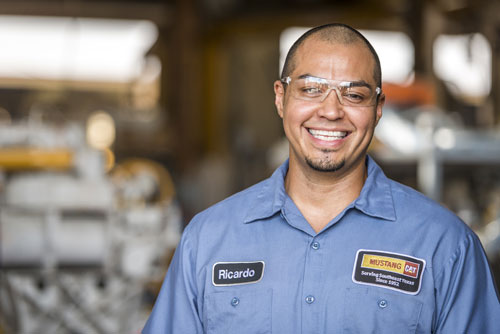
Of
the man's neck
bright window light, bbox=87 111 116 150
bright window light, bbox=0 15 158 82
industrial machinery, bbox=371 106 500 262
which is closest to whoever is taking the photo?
the man's neck

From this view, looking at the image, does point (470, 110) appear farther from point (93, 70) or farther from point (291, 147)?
point (93, 70)

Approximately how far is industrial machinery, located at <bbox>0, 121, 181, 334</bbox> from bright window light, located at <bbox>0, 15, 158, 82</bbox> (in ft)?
32.6

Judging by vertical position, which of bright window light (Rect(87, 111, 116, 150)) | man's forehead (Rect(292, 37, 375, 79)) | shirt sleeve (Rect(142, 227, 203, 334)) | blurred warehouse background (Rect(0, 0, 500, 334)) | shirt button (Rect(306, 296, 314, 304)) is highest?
man's forehead (Rect(292, 37, 375, 79))

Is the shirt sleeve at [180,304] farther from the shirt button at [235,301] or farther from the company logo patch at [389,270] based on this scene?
the company logo patch at [389,270]

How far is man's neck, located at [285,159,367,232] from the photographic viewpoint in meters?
1.80

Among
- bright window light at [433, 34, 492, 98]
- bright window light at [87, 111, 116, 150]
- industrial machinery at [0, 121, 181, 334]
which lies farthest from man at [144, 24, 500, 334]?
bright window light at [87, 111, 116, 150]

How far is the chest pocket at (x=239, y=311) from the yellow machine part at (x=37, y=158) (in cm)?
253

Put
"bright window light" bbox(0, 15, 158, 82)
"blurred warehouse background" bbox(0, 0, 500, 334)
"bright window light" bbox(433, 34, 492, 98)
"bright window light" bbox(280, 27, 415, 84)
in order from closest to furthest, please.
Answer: "blurred warehouse background" bbox(0, 0, 500, 334), "bright window light" bbox(433, 34, 492, 98), "bright window light" bbox(280, 27, 415, 84), "bright window light" bbox(0, 15, 158, 82)

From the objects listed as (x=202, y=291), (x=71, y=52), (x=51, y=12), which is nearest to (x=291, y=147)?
(x=202, y=291)

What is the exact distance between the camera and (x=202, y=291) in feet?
5.75

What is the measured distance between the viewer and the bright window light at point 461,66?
33.7 ft

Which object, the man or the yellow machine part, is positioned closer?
the man

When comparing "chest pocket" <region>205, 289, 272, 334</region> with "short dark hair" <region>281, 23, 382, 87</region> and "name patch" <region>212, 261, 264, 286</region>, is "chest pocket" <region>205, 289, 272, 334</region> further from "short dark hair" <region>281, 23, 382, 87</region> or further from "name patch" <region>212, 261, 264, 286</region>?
"short dark hair" <region>281, 23, 382, 87</region>

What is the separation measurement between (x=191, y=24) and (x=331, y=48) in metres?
11.0
